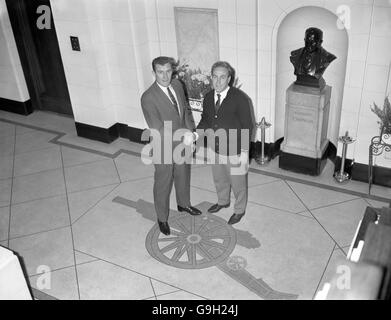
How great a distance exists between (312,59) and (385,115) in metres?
1.06

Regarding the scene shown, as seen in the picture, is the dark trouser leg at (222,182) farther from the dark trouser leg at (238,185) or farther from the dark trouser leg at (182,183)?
the dark trouser leg at (182,183)

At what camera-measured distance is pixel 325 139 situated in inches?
237

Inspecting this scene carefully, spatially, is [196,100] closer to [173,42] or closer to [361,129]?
[173,42]

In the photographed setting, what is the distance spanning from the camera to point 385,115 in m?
5.10

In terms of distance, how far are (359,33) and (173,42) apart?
253 cm

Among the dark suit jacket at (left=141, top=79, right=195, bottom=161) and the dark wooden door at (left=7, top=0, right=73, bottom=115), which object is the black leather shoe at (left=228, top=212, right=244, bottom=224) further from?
the dark wooden door at (left=7, top=0, right=73, bottom=115)

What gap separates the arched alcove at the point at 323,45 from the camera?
17.8 ft

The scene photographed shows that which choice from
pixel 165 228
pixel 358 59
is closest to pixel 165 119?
pixel 165 228

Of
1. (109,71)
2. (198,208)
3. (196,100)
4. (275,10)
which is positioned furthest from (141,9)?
(198,208)

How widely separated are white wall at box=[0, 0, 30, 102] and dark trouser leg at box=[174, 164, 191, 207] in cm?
438

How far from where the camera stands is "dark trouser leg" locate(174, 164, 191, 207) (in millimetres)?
4863

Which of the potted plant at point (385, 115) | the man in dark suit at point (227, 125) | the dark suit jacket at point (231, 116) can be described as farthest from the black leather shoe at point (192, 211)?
the potted plant at point (385, 115)

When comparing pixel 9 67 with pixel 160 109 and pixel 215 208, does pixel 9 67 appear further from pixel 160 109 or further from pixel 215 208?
pixel 215 208

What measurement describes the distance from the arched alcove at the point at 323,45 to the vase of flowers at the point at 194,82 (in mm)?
1013
